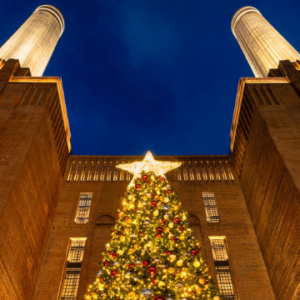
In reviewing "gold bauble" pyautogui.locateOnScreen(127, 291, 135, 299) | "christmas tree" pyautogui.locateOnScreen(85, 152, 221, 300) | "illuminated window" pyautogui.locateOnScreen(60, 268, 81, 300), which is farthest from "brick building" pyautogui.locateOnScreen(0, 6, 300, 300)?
"gold bauble" pyautogui.locateOnScreen(127, 291, 135, 299)

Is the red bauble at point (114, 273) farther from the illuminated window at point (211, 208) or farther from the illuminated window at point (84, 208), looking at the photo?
the illuminated window at point (211, 208)

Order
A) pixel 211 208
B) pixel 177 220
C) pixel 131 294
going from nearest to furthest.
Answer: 1. pixel 131 294
2. pixel 177 220
3. pixel 211 208

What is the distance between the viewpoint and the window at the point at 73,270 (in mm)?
13008

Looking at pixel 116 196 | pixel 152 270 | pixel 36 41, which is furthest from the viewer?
pixel 36 41

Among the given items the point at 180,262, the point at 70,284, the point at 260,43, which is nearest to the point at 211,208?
the point at 70,284

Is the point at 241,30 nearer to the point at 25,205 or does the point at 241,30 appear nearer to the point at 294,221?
the point at 294,221

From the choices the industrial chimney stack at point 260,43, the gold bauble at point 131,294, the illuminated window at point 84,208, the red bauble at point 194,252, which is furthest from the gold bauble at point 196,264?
the industrial chimney stack at point 260,43

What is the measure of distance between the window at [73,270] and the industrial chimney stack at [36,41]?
12775 mm

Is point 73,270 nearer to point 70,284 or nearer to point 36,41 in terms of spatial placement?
point 70,284

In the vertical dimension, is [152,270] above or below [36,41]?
below

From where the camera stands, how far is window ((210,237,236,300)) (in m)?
13.0

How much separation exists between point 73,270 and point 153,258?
8.14 meters

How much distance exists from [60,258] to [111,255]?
7.12 meters

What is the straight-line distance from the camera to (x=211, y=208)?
16156 millimetres
